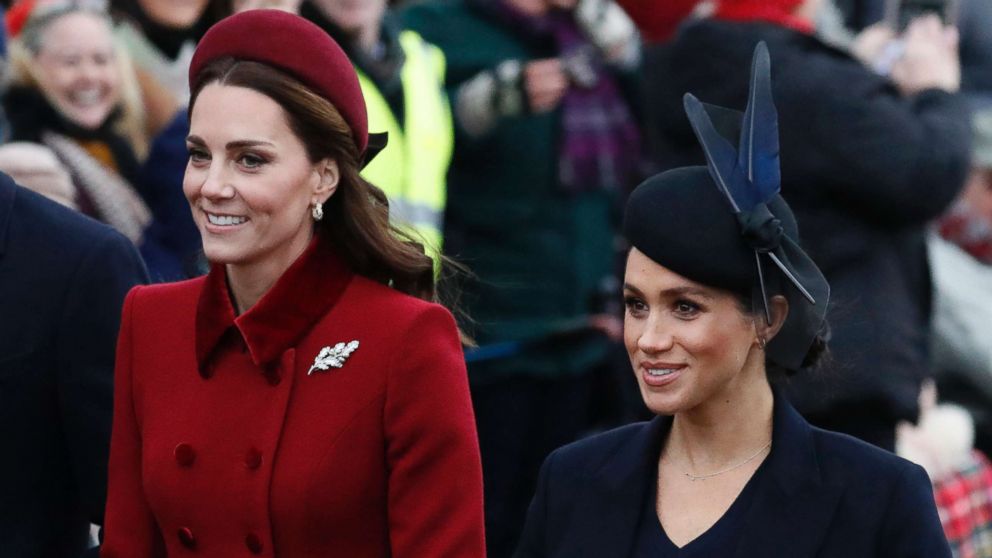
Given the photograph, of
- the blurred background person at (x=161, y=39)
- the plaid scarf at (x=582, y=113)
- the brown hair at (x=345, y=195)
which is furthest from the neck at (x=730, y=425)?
the plaid scarf at (x=582, y=113)

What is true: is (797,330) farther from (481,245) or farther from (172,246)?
(481,245)

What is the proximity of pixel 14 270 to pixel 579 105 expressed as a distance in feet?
12.6

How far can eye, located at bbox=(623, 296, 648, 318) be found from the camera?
12.2 feet

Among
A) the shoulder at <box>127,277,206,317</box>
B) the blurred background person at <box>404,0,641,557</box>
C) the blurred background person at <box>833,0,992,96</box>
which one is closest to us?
the shoulder at <box>127,277,206,317</box>

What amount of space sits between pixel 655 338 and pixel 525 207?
391 cm

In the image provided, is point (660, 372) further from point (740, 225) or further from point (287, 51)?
point (287, 51)

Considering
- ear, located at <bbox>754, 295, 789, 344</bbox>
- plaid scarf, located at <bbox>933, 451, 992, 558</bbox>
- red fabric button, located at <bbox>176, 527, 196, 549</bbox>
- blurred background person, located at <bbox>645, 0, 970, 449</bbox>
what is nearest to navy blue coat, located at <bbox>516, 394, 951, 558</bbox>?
ear, located at <bbox>754, 295, 789, 344</bbox>

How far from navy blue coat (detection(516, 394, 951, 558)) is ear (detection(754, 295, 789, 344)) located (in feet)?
0.45

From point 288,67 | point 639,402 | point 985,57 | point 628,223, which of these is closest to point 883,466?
point 628,223

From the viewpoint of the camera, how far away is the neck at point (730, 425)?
148 inches

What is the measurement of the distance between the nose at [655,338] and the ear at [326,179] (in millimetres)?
668

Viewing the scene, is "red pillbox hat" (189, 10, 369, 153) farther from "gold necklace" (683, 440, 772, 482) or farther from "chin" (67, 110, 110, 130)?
"chin" (67, 110, 110, 130)

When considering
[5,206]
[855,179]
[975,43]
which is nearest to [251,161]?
[5,206]

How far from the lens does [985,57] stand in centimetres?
912
